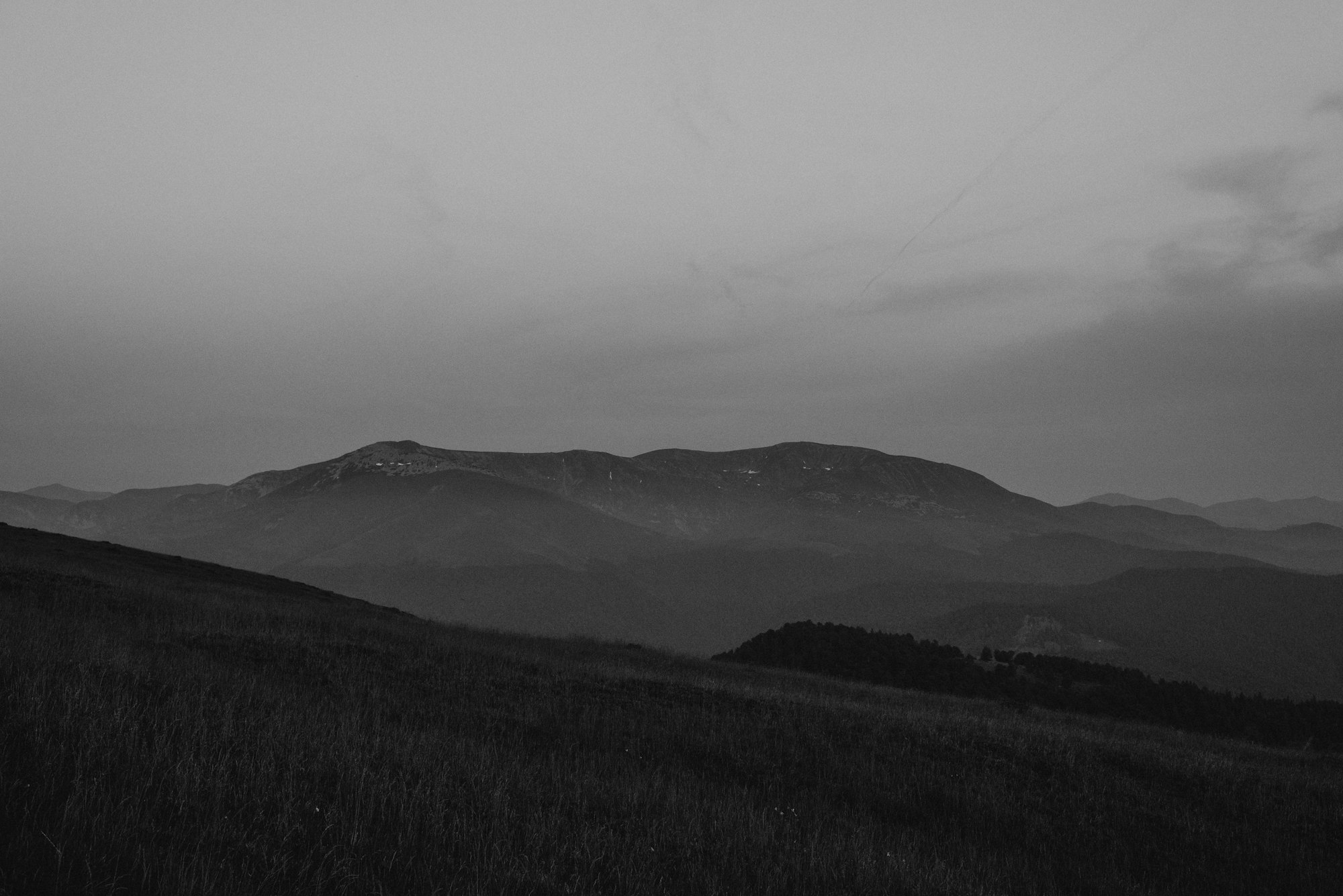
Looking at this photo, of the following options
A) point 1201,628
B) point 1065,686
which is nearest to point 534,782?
point 1065,686

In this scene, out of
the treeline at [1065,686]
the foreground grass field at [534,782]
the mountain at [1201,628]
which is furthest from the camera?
the mountain at [1201,628]

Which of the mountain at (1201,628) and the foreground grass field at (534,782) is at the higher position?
the foreground grass field at (534,782)

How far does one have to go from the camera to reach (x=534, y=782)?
7336mm

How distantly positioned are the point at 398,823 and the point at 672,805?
2.90m

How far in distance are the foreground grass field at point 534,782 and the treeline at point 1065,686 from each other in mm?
10534

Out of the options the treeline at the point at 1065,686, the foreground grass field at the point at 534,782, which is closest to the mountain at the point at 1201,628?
the treeline at the point at 1065,686

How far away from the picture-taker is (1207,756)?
1543cm

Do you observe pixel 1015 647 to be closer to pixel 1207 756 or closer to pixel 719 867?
pixel 1207 756

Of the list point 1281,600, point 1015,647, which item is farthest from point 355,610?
point 1281,600

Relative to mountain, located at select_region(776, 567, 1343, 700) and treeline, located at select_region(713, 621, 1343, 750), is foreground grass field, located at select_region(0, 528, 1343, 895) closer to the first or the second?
treeline, located at select_region(713, 621, 1343, 750)

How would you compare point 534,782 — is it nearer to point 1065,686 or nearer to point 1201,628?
point 1065,686

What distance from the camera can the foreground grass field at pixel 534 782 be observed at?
4.73 m

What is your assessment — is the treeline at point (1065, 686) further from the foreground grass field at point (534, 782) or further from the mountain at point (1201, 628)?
the mountain at point (1201, 628)

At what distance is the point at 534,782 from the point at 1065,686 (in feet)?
99.2
